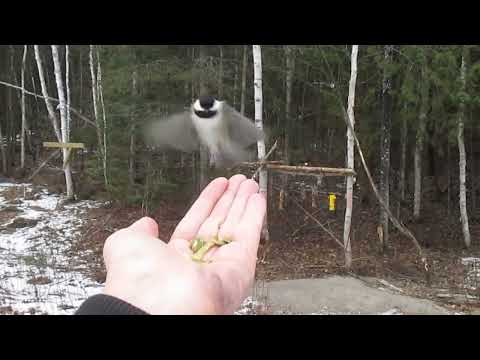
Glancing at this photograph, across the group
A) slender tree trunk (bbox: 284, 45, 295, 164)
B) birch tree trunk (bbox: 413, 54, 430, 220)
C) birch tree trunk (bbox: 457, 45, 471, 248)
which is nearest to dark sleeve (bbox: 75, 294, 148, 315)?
birch tree trunk (bbox: 413, 54, 430, 220)

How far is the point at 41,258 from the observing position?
25.2 ft

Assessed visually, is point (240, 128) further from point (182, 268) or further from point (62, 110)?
point (62, 110)

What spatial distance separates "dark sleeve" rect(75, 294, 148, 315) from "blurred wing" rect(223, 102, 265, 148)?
2.82 meters

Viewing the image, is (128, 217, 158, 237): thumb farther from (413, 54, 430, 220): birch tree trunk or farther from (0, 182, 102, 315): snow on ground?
(413, 54, 430, 220): birch tree trunk

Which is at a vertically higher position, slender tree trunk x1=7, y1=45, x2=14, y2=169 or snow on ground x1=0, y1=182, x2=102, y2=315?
slender tree trunk x1=7, y1=45, x2=14, y2=169

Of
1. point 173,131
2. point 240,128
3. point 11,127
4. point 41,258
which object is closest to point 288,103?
point 41,258

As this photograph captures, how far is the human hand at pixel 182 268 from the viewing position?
124 centimetres

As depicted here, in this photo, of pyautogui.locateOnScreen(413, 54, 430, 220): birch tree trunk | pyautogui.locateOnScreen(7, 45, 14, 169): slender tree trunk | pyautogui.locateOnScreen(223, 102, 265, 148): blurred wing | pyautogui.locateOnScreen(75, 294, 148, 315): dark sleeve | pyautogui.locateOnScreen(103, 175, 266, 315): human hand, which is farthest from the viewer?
pyautogui.locateOnScreen(7, 45, 14, 169): slender tree trunk

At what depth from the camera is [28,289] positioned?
6.23 meters

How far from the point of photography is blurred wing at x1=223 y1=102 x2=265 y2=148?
3.90m

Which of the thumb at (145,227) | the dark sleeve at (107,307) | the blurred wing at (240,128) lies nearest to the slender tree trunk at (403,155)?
the blurred wing at (240,128)

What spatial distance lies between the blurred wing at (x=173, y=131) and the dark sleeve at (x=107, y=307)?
2.57 m

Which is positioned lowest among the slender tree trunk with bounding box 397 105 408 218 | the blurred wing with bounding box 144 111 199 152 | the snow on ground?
the snow on ground
